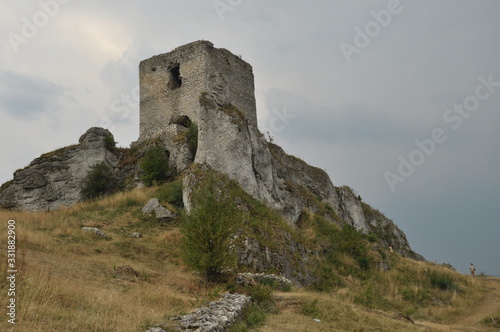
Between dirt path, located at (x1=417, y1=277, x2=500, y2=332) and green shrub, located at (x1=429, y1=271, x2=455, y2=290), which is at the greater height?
green shrub, located at (x1=429, y1=271, x2=455, y2=290)

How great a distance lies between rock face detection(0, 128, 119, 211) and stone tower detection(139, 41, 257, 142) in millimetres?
2783

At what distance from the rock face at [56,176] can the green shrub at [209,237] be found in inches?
489

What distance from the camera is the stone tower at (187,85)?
23.2m

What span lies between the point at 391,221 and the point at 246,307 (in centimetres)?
3137

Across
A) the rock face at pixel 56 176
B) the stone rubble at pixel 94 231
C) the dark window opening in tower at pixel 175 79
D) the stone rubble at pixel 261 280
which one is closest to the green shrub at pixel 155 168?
the rock face at pixel 56 176

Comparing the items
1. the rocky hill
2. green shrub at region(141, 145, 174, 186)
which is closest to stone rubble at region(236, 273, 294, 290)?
the rocky hill

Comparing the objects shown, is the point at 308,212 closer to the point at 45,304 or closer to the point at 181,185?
the point at 181,185

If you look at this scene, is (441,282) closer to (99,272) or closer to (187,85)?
(99,272)

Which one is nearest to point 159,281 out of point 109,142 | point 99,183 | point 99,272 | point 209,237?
point 99,272

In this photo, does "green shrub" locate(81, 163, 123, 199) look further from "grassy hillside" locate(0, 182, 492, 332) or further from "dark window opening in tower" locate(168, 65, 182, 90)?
"dark window opening in tower" locate(168, 65, 182, 90)

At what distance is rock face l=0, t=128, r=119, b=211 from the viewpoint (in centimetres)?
2230

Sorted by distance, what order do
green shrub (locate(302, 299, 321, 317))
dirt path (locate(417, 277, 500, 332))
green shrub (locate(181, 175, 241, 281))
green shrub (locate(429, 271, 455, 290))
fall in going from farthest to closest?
green shrub (locate(429, 271, 455, 290)) → dirt path (locate(417, 277, 500, 332)) → green shrub (locate(181, 175, 241, 281)) → green shrub (locate(302, 299, 321, 317))

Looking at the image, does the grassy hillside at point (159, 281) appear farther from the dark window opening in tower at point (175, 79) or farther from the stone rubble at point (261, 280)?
the dark window opening in tower at point (175, 79)

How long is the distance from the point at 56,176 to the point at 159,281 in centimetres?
1394
